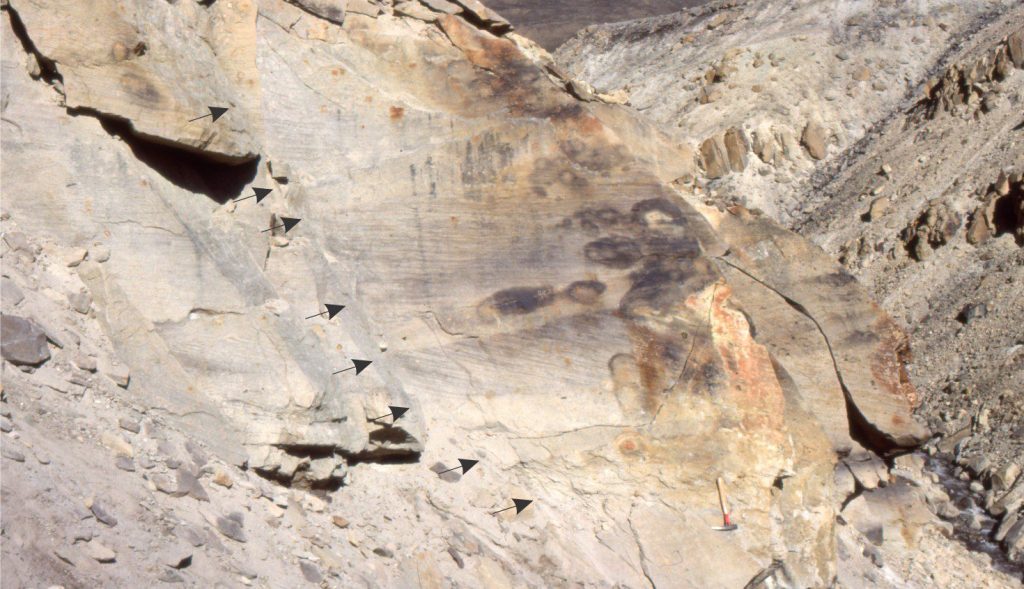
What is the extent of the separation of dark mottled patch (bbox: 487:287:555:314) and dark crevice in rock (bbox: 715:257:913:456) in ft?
3.77

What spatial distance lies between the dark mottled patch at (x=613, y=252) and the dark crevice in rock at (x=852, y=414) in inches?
22.9

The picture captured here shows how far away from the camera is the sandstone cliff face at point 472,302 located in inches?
219

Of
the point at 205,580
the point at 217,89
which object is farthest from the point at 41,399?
the point at 217,89

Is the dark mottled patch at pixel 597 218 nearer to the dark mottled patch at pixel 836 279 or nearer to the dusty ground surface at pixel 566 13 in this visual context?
the dark mottled patch at pixel 836 279

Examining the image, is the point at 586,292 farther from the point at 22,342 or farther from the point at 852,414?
the point at 22,342

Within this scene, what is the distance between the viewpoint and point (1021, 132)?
43.7ft

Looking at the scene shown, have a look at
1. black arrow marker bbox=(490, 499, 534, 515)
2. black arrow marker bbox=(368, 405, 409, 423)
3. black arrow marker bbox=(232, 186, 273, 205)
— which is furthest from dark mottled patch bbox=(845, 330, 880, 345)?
black arrow marker bbox=(232, 186, 273, 205)

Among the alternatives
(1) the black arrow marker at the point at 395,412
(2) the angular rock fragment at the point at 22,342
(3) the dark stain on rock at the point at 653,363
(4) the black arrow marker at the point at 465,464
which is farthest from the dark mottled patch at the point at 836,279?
(2) the angular rock fragment at the point at 22,342

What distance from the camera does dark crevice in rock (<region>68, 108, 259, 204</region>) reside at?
5.50 metres

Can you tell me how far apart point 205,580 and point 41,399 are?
1143 millimetres

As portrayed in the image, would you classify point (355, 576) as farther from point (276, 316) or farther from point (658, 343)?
point (658, 343)

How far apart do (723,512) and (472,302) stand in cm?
205

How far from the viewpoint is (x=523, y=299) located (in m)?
6.34

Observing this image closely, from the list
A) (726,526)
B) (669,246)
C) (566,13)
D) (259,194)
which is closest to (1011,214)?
(669,246)
